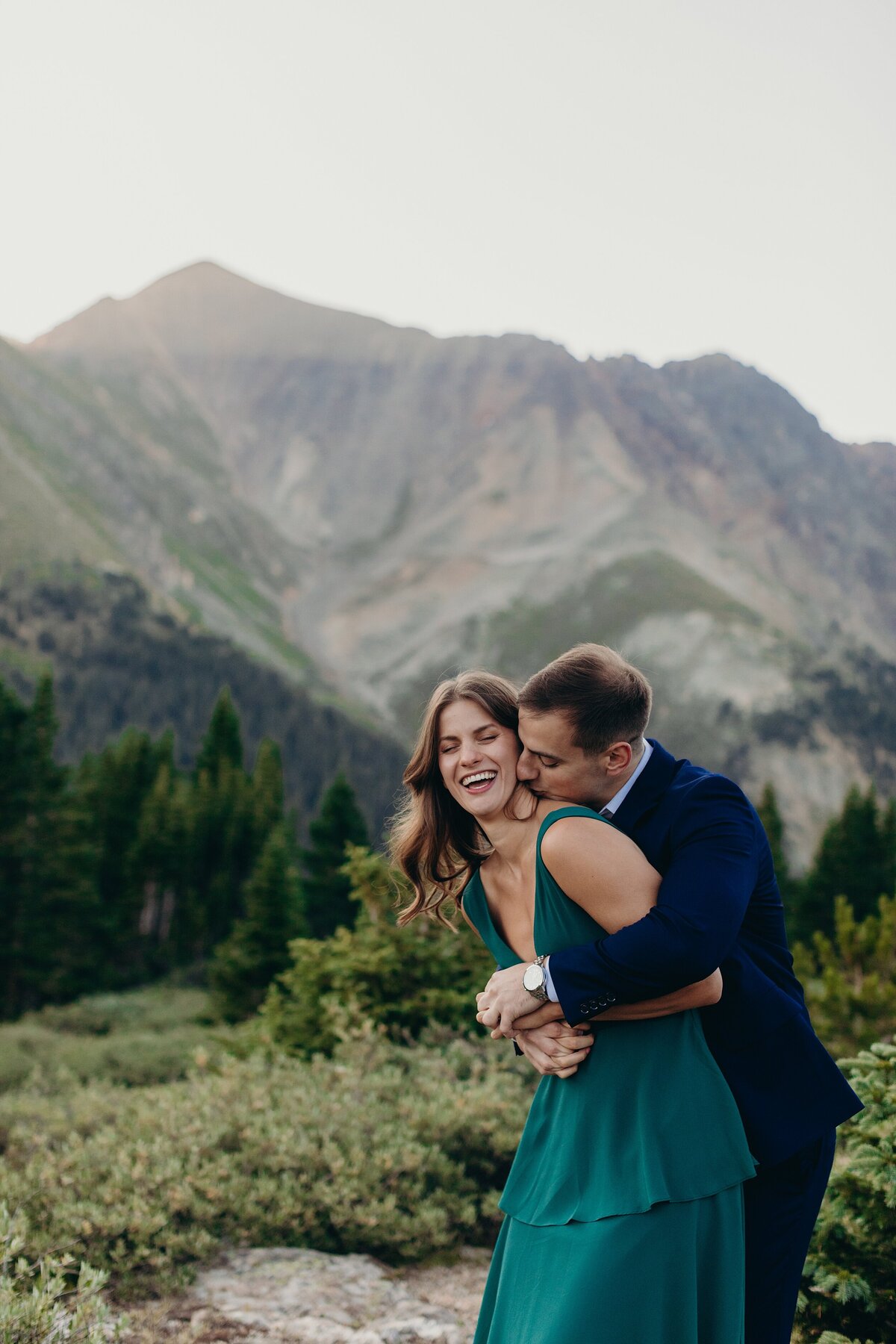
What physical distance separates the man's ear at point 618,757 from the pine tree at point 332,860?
106ft

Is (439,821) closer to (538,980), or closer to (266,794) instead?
(538,980)

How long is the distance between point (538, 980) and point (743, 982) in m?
0.52

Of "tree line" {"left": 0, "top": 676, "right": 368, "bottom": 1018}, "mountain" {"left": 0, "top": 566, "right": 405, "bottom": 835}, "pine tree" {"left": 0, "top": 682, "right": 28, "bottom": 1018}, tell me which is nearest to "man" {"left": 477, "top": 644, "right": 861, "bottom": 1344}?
"tree line" {"left": 0, "top": 676, "right": 368, "bottom": 1018}

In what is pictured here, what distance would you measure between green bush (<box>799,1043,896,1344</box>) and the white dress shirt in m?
1.70

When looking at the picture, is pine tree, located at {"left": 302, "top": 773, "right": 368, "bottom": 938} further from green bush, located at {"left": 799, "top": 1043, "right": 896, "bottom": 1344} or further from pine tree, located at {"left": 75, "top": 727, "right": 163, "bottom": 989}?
green bush, located at {"left": 799, "top": 1043, "right": 896, "bottom": 1344}

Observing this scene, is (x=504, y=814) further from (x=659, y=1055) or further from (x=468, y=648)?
(x=468, y=648)

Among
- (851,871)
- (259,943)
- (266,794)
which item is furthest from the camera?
(266,794)

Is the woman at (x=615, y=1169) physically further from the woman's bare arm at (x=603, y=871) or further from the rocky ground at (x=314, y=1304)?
the rocky ground at (x=314, y=1304)

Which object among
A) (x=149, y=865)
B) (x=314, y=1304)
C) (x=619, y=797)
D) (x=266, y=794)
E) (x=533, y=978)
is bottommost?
(x=149, y=865)

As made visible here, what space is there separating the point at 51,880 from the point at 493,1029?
32.4 meters

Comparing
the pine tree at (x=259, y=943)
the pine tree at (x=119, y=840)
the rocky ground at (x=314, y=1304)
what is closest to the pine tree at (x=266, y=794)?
the pine tree at (x=119, y=840)

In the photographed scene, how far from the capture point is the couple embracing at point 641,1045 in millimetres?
2498

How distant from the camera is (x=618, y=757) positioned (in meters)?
2.79

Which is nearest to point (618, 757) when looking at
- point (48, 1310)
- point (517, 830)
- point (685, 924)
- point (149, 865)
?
point (517, 830)
